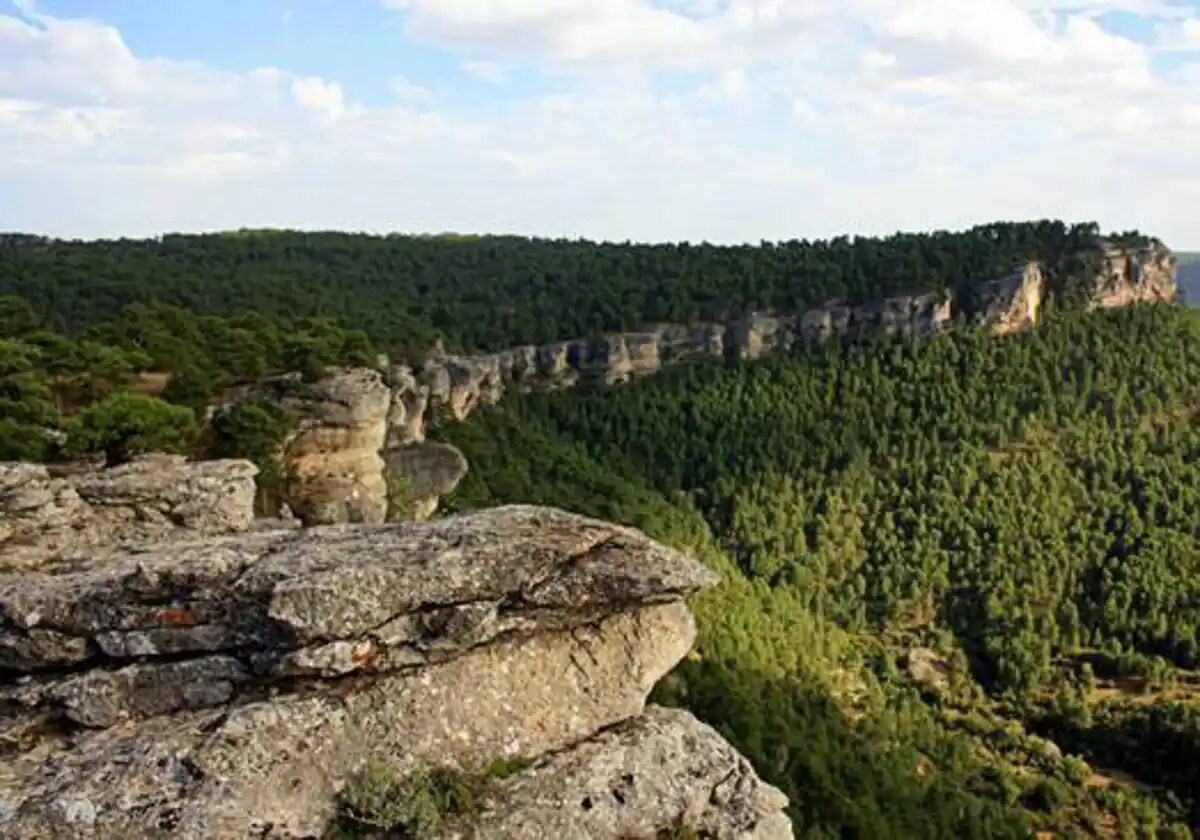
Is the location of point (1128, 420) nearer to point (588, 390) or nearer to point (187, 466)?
point (588, 390)

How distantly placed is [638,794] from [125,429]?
1853 cm

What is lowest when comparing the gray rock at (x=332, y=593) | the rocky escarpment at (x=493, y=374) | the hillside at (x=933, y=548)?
the hillside at (x=933, y=548)

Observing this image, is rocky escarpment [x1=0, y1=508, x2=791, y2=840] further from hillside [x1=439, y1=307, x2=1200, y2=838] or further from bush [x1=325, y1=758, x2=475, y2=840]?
hillside [x1=439, y1=307, x2=1200, y2=838]

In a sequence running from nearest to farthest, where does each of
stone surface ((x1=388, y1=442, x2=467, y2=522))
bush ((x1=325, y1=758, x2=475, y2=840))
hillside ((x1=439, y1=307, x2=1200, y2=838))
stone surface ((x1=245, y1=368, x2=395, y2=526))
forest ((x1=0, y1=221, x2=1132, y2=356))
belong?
bush ((x1=325, y1=758, x2=475, y2=840)) < stone surface ((x1=245, y1=368, x2=395, y2=526)) < stone surface ((x1=388, y1=442, x2=467, y2=522)) < hillside ((x1=439, y1=307, x2=1200, y2=838)) < forest ((x1=0, y1=221, x2=1132, y2=356))

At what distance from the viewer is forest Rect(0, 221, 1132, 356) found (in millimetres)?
78931

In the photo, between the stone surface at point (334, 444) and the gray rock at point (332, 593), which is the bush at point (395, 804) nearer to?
the gray rock at point (332, 593)

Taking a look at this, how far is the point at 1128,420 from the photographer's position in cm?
8956

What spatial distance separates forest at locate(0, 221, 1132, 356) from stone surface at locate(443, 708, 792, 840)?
56.6 metres

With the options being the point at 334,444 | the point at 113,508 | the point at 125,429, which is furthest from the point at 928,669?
the point at 113,508

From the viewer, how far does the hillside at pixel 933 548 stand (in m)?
47.9

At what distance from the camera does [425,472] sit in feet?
164

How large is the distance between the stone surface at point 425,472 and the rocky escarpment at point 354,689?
3255 cm

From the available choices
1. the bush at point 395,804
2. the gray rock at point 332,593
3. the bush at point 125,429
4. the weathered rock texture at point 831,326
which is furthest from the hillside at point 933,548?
the bush at point 395,804

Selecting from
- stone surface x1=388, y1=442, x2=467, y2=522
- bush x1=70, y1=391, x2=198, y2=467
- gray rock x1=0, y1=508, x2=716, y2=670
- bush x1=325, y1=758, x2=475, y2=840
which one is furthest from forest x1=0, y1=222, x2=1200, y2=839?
bush x1=325, y1=758, x2=475, y2=840
